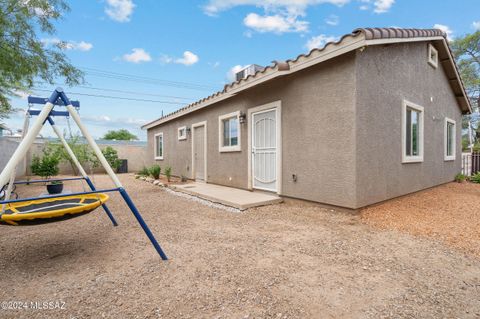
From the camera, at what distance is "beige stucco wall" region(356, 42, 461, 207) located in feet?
14.7

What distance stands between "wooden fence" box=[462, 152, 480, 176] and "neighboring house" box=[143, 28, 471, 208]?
342cm

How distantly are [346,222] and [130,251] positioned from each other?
3.35 metres

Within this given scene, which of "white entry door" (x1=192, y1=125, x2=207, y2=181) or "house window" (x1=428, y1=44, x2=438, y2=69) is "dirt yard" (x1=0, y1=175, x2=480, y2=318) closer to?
"white entry door" (x1=192, y1=125, x2=207, y2=181)

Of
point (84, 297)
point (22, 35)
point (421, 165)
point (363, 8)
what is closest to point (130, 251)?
point (84, 297)

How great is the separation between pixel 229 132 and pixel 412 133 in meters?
5.09

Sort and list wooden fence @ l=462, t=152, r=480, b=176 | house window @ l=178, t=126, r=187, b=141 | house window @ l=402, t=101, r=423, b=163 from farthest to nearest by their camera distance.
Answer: wooden fence @ l=462, t=152, r=480, b=176
house window @ l=178, t=126, r=187, b=141
house window @ l=402, t=101, r=423, b=163

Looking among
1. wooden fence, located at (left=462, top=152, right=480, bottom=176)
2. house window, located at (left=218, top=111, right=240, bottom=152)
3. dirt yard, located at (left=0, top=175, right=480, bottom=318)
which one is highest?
house window, located at (left=218, top=111, right=240, bottom=152)

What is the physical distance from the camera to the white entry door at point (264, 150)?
6.05m

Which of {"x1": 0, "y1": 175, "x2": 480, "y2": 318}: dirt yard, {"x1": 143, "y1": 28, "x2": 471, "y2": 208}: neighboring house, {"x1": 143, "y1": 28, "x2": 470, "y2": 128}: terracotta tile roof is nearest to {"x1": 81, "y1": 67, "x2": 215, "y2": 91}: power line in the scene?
{"x1": 143, "y1": 28, "x2": 471, "y2": 208}: neighboring house

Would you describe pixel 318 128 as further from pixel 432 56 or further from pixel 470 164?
pixel 470 164

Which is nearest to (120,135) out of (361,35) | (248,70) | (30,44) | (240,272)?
(248,70)

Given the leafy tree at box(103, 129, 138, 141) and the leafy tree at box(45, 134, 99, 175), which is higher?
the leafy tree at box(103, 129, 138, 141)

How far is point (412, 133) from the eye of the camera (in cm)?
627

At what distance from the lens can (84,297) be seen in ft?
6.66
